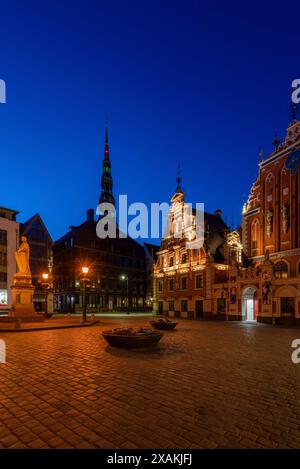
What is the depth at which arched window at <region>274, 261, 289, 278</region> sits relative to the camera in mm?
32219

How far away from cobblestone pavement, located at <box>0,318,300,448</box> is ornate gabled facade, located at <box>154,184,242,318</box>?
28.1m

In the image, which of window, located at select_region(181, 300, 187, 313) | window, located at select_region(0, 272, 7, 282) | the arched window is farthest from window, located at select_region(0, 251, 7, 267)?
the arched window

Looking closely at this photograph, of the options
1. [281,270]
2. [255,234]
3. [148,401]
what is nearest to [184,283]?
[255,234]

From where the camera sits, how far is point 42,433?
197 inches

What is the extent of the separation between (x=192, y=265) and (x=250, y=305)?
965cm

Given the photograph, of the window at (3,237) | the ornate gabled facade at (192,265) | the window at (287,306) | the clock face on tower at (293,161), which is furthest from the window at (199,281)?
the window at (3,237)

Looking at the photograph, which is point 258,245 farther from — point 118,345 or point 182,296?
point 118,345

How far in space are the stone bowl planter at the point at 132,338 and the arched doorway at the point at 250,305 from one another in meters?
24.5

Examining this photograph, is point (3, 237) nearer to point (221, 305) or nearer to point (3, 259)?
point (3, 259)

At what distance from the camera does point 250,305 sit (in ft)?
117

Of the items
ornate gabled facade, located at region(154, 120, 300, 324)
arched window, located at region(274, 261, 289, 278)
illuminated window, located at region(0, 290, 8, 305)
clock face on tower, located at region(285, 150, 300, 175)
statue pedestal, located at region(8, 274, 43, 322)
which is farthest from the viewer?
illuminated window, located at region(0, 290, 8, 305)

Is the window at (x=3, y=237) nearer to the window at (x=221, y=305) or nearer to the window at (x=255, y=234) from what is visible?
the window at (x=221, y=305)

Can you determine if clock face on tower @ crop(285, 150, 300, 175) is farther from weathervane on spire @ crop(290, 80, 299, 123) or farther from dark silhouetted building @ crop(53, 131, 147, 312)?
dark silhouetted building @ crop(53, 131, 147, 312)

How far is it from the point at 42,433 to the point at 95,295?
59686 millimetres
